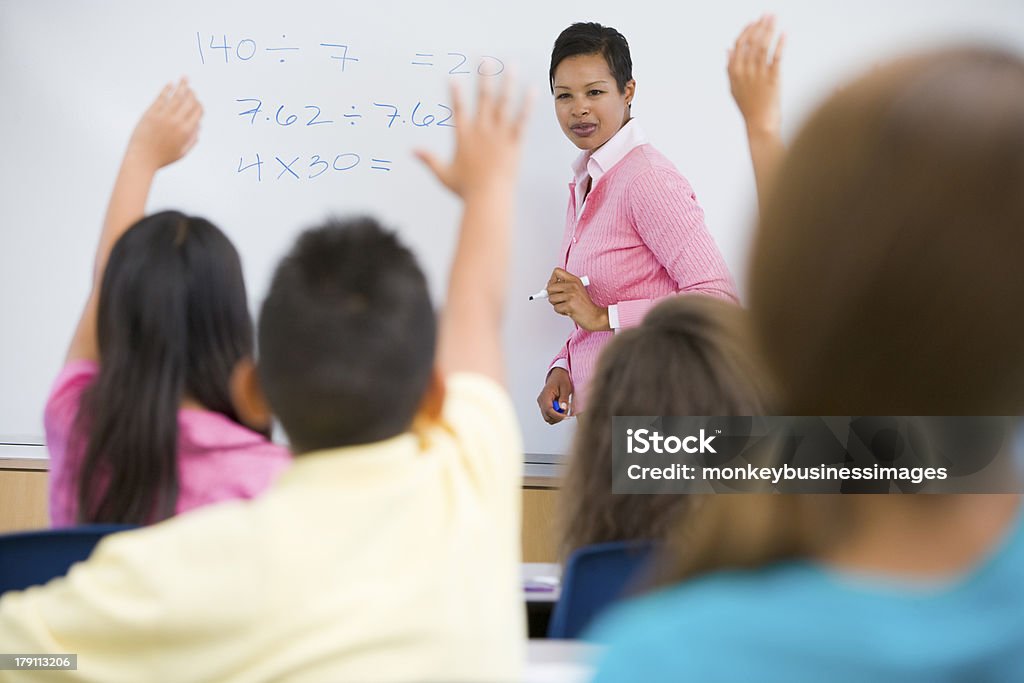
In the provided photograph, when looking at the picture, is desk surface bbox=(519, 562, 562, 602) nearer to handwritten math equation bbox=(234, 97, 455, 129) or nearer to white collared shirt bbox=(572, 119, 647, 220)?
white collared shirt bbox=(572, 119, 647, 220)

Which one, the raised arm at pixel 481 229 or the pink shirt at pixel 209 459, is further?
the pink shirt at pixel 209 459

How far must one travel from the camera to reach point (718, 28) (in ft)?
11.6

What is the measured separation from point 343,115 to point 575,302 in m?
0.92

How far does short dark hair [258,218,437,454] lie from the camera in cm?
94

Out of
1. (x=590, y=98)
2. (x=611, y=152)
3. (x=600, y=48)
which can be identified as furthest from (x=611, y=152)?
(x=600, y=48)

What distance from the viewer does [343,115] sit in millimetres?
3346

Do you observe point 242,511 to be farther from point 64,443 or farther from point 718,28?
point 718,28

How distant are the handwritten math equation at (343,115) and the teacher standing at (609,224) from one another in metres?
0.38

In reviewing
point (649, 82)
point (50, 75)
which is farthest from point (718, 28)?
point (50, 75)

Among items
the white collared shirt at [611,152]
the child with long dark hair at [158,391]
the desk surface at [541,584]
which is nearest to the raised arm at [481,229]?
the child with long dark hair at [158,391]

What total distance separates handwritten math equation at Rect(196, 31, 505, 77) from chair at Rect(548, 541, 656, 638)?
2266mm

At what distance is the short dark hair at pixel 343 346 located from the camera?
3.07ft

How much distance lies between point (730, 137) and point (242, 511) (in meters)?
2.97

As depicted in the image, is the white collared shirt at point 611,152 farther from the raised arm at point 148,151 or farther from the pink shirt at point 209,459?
the pink shirt at point 209,459
